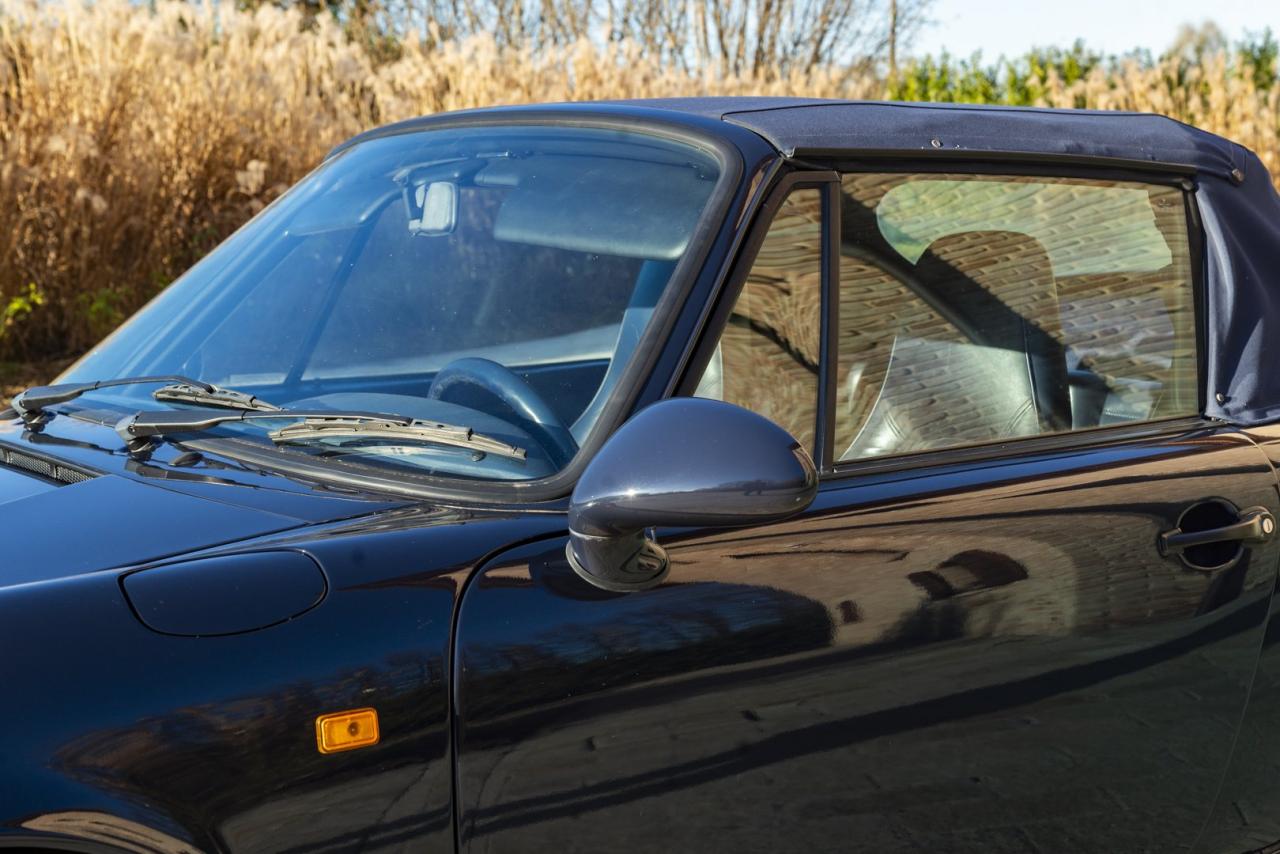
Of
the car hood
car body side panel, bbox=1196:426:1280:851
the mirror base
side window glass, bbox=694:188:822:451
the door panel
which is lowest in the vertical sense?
car body side panel, bbox=1196:426:1280:851

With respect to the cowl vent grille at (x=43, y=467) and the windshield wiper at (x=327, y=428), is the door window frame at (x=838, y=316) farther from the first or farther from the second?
the cowl vent grille at (x=43, y=467)

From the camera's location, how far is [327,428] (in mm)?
2082

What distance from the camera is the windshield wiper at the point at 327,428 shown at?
2.04 metres

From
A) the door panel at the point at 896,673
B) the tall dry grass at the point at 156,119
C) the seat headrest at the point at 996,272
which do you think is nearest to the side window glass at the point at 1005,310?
the seat headrest at the point at 996,272

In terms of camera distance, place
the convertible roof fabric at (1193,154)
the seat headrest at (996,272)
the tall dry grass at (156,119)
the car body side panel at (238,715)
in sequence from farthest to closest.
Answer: the tall dry grass at (156,119) → the seat headrest at (996,272) → the convertible roof fabric at (1193,154) → the car body side panel at (238,715)

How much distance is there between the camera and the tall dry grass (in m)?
8.41

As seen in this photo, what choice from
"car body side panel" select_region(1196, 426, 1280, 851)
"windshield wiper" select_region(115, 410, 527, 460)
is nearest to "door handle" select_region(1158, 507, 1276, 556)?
"car body side panel" select_region(1196, 426, 1280, 851)

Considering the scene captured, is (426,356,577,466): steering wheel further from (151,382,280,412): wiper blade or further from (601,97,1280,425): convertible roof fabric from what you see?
(601,97,1280,425): convertible roof fabric

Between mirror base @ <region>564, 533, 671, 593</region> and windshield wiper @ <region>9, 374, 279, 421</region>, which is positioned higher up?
windshield wiper @ <region>9, 374, 279, 421</region>

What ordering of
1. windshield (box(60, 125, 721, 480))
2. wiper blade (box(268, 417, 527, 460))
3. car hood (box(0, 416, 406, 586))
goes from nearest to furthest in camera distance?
car hood (box(0, 416, 406, 586))
wiper blade (box(268, 417, 527, 460))
windshield (box(60, 125, 721, 480))

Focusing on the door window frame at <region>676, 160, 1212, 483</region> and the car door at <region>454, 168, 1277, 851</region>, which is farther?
the door window frame at <region>676, 160, 1212, 483</region>

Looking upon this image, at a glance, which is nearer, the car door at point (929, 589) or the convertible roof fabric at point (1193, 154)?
the car door at point (929, 589)

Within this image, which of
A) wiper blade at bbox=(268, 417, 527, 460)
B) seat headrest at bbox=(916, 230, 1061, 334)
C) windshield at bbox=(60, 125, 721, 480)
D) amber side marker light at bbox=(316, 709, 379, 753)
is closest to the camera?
amber side marker light at bbox=(316, 709, 379, 753)

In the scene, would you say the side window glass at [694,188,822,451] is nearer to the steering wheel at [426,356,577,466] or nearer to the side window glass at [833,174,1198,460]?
the side window glass at [833,174,1198,460]
